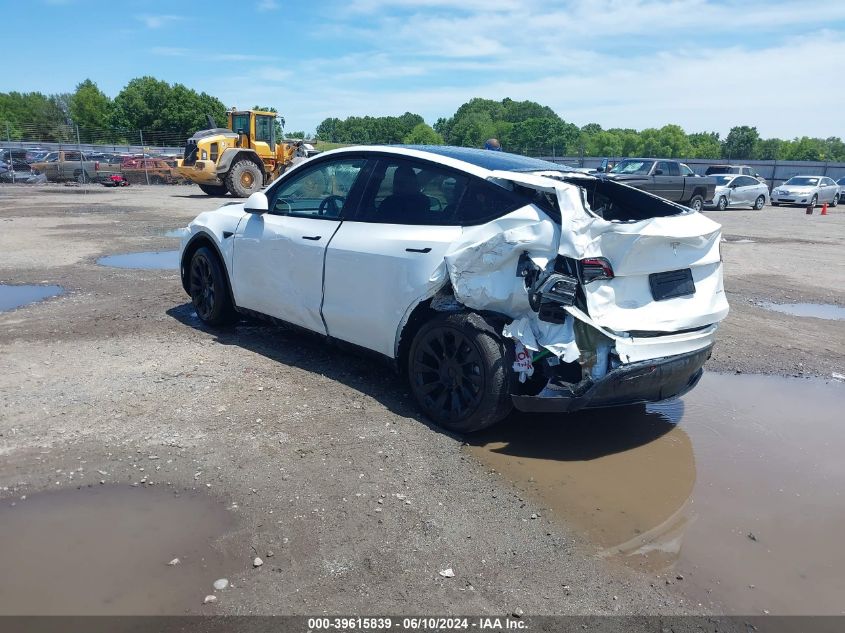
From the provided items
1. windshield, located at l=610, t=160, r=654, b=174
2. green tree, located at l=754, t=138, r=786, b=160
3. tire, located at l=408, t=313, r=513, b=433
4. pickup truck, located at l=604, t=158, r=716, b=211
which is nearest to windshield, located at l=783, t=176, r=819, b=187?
pickup truck, located at l=604, t=158, r=716, b=211

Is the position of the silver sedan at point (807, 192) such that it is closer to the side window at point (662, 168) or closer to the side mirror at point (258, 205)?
the side window at point (662, 168)

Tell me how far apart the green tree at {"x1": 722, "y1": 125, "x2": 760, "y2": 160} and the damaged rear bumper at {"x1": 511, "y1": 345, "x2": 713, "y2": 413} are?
122m

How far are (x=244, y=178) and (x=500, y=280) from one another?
854 inches

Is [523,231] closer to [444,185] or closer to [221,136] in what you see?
[444,185]

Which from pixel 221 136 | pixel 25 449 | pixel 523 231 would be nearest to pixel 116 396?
pixel 25 449

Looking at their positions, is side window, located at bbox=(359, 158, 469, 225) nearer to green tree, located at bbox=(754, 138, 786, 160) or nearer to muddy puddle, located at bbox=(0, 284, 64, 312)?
muddy puddle, located at bbox=(0, 284, 64, 312)

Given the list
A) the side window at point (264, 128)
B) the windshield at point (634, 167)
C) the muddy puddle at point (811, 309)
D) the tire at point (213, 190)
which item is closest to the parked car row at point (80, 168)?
the tire at point (213, 190)

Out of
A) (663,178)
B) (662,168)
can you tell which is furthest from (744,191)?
(663,178)

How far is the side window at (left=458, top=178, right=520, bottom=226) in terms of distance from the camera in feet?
13.8

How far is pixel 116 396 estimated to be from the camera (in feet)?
15.8

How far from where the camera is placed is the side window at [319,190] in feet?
17.0

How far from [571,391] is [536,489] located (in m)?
0.59

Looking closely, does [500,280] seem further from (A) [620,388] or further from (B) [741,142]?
(B) [741,142]

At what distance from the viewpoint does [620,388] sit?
3.89 m
